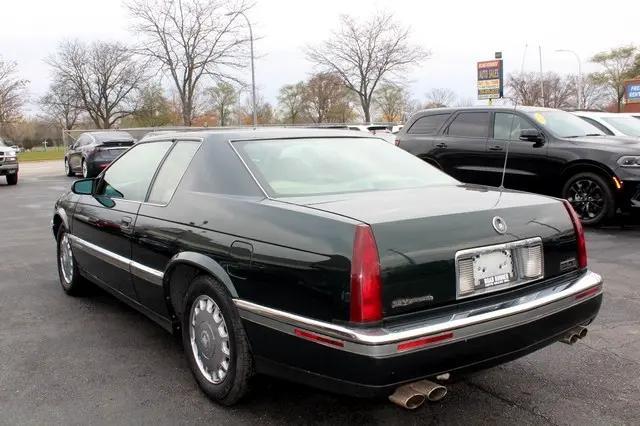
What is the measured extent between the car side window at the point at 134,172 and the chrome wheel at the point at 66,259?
0.83 metres

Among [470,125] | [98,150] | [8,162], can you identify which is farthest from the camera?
[98,150]

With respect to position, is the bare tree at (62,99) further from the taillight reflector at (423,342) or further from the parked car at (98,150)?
the taillight reflector at (423,342)

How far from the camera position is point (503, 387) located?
3.25 meters

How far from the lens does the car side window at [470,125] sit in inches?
360

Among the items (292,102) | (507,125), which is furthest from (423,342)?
(292,102)

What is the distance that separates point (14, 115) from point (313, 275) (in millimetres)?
55888

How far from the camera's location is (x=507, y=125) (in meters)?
8.95

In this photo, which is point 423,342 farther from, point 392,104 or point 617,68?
point 617,68

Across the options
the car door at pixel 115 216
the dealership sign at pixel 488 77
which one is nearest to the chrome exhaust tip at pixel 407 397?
the car door at pixel 115 216

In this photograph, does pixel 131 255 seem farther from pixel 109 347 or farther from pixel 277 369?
pixel 277 369

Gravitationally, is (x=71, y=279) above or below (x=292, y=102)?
below

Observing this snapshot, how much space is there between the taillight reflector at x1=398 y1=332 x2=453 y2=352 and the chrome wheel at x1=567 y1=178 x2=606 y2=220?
6.53 m

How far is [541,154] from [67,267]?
21.2ft

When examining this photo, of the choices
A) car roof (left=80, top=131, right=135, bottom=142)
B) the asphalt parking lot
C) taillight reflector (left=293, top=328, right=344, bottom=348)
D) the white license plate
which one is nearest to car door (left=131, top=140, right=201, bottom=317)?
the asphalt parking lot
